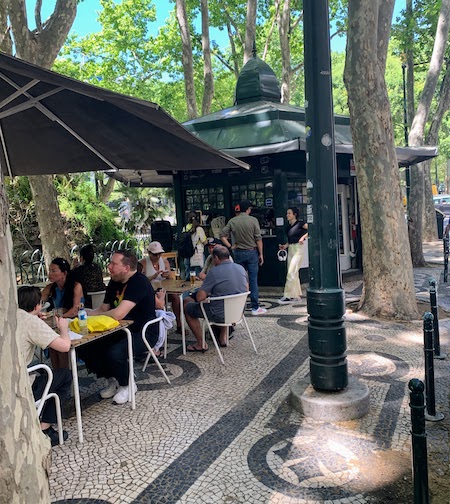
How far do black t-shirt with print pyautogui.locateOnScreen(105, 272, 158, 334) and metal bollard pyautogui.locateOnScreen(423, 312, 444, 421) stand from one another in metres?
2.56

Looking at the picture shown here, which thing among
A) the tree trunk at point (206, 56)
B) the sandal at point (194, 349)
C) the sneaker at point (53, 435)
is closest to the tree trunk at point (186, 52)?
the tree trunk at point (206, 56)

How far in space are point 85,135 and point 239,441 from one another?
144 inches

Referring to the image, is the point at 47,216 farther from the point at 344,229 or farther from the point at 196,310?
the point at 344,229

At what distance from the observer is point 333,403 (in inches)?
156

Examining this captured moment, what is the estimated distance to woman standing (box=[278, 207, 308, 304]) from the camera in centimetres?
904

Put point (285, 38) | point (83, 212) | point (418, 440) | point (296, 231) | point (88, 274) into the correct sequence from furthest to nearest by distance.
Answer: point (285, 38)
point (83, 212)
point (296, 231)
point (88, 274)
point (418, 440)

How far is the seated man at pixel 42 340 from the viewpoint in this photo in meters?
3.35

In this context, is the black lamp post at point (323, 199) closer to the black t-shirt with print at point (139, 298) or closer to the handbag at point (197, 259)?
the black t-shirt with print at point (139, 298)

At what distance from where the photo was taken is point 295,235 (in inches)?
357

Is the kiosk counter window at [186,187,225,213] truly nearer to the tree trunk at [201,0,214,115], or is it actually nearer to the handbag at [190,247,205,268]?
the handbag at [190,247,205,268]

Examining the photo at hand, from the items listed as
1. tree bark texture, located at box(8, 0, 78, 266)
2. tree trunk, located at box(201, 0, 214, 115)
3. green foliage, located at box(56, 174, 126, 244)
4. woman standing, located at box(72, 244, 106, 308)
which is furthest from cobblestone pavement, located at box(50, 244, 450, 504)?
tree trunk, located at box(201, 0, 214, 115)

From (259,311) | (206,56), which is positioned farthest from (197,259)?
(206,56)

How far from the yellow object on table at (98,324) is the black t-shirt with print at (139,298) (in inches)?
15.7

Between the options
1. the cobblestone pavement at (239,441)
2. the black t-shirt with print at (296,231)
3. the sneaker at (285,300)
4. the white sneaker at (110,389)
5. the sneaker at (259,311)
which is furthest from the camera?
the sneaker at (285,300)
